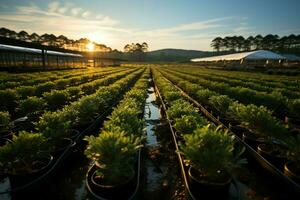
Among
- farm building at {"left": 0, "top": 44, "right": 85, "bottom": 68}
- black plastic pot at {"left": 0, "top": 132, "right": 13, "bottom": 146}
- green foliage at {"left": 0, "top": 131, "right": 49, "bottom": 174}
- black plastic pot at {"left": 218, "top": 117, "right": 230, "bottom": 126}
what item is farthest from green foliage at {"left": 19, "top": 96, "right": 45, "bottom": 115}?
farm building at {"left": 0, "top": 44, "right": 85, "bottom": 68}

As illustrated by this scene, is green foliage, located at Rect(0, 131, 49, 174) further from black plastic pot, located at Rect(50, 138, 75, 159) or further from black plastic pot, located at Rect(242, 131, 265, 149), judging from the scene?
black plastic pot, located at Rect(242, 131, 265, 149)

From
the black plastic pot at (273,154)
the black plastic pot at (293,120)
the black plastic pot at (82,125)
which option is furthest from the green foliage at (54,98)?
the black plastic pot at (293,120)

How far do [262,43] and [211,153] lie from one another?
14003 cm

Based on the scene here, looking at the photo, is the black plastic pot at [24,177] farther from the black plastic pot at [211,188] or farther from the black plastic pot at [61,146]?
the black plastic pot at [211,188]

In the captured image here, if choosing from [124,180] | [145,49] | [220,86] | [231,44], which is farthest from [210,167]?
[145,49]

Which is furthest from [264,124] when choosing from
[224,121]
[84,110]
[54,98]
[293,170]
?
[54,98]

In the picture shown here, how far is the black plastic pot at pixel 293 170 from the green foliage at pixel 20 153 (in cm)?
493

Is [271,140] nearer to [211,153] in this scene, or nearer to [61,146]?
[211,153]

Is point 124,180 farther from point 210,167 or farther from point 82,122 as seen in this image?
point 82,122

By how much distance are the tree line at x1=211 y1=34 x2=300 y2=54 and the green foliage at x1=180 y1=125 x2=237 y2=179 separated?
438 feet

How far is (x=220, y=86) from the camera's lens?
13.9 metres

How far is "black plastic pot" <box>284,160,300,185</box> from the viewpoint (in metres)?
4.19

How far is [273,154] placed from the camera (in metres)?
5.25

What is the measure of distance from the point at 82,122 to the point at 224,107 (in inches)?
213
